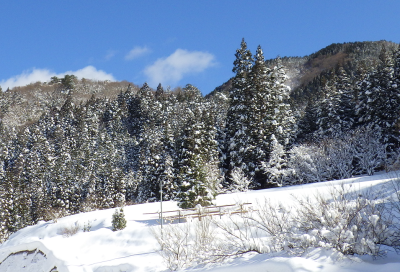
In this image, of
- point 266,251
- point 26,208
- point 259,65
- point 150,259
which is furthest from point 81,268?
point 26,208

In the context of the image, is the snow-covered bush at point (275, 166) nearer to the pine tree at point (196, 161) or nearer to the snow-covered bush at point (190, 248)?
the pine tree at point (196, 161)

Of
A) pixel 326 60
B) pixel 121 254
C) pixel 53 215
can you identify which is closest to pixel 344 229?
pixel 121 254

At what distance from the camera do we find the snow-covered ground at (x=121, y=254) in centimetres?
722

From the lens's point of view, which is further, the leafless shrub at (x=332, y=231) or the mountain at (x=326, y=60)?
the mountain at (x=326, y=60)

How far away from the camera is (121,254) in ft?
53.1

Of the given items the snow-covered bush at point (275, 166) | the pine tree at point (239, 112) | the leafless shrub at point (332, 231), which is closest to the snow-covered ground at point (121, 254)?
the leafless shrub at point (332, 231)

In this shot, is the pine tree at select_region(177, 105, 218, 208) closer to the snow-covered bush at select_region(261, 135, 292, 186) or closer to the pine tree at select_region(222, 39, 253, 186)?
the pine tree at select_region(222, 39, 253, 186)

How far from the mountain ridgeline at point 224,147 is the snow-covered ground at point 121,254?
3.79 metres

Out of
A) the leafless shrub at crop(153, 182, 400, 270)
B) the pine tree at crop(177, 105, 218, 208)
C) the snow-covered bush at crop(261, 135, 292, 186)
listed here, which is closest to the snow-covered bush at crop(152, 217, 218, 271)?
the leafless shrub at crop(153, 182, 400, 270)

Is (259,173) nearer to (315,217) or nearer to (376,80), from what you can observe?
(376,80)

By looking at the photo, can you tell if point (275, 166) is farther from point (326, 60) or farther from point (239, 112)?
point (326, 60)

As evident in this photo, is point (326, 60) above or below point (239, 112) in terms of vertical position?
above

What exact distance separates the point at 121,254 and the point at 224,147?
86.3 ft

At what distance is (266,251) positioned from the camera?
29.7 feet
